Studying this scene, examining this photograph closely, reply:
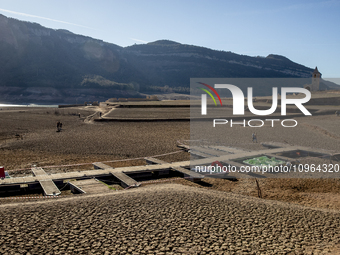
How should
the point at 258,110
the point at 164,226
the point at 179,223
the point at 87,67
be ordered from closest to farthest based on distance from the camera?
the point at 164,226 → the point at 179,223 → the point at 258,110 → the point at 87,67

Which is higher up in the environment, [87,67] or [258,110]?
[87,67]

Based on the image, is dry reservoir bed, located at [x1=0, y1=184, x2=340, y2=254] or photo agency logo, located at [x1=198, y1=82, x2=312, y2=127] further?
photo agency logo, located at [x1=198, y1=82, x2=312, y2=127]

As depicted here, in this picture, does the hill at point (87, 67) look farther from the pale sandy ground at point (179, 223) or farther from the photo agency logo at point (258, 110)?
the pale sandy ground at point (179, 223)

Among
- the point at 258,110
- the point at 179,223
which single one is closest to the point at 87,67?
the point at 258,110

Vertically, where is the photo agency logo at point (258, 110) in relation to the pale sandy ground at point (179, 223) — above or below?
above

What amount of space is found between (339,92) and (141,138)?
40.4 m

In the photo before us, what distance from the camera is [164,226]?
5.64 m

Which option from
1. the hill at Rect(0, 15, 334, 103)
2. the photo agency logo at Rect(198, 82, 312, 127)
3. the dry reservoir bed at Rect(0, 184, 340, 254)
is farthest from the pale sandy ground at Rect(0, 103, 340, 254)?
the hill at Rect(0, 15, 334, 103)

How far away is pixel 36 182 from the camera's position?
9.59m

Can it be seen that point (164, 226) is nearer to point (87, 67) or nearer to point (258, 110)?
point (258, 110)

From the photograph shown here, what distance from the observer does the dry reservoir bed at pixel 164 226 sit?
193 inches

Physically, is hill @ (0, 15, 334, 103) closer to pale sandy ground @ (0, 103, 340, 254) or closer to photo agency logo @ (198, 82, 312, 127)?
photo agency logo @ (198, 82, 312, 127)

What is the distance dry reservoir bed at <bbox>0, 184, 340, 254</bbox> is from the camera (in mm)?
4914

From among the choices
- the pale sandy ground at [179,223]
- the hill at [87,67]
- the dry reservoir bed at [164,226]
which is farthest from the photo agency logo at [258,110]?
the hill at [87,67]
